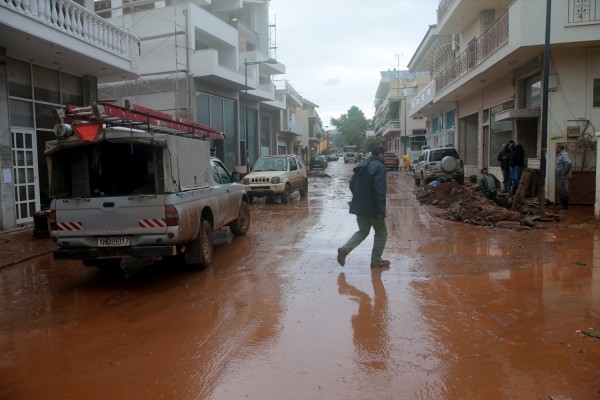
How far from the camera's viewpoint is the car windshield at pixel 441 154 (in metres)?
21.8

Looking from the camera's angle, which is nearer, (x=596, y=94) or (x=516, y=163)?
(x=596, y=94)

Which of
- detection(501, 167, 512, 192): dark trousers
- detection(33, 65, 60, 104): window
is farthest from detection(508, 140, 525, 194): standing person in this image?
detection(33, 65, 60, 104): window

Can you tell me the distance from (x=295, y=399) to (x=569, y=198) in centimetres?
1294

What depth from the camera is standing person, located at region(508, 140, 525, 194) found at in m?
15.9

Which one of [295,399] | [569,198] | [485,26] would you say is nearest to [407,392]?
[295,399]

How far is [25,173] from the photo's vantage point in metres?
12.8

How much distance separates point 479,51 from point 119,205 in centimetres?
1669

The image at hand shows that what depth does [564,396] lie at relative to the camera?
11.1ft

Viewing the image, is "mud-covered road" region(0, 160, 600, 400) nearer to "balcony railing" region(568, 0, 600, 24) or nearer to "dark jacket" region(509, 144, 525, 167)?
"dark jacket" region(509, 144, 525, 167)

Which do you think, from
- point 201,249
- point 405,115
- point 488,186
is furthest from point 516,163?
point 405,115

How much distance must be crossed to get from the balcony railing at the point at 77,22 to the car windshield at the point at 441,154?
44.5ft

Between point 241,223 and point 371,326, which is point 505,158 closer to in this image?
point 241,223

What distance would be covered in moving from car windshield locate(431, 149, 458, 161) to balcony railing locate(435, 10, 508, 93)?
3444mm

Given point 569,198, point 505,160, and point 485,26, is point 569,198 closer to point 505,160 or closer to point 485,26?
point 505,160
